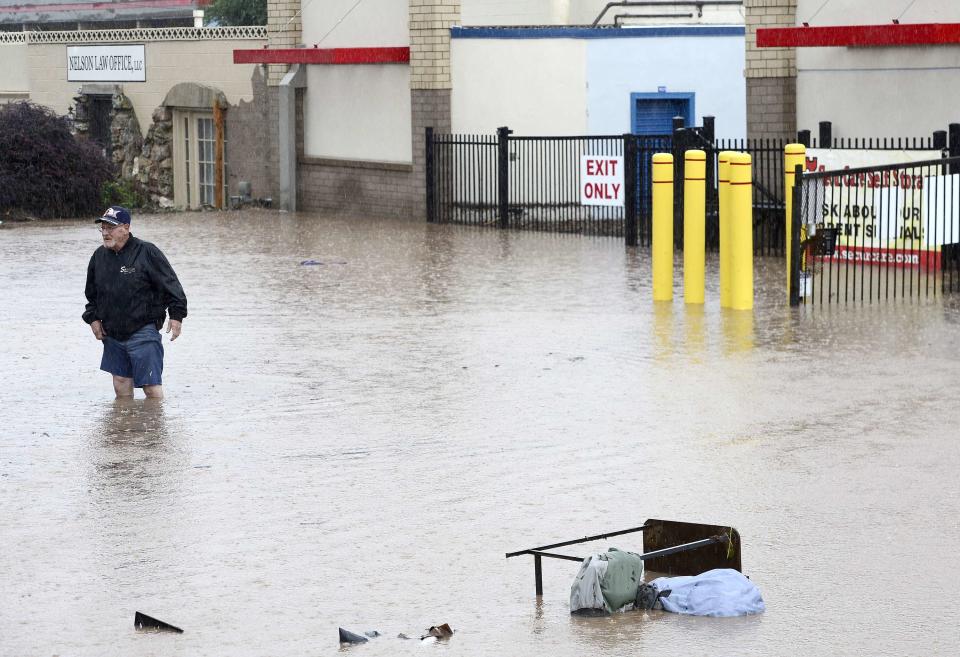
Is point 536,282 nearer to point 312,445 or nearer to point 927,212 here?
point 927,212

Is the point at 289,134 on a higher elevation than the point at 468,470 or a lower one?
higher

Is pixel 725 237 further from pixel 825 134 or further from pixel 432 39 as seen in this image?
pixel 432 39

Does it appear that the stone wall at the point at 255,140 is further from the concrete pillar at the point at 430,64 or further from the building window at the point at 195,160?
the concrete pillar at the point at 430,64

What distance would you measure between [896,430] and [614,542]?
3165 mm

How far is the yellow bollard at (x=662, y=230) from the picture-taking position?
16922 millimetres

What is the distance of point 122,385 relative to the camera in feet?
39.9

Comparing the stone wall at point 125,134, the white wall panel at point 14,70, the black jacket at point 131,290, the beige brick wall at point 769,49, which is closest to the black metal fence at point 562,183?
the beige brick wall at point 769,49

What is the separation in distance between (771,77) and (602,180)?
9.37 ft

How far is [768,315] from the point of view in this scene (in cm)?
1595

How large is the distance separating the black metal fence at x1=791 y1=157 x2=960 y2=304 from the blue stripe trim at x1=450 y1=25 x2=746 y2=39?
10.1 metres

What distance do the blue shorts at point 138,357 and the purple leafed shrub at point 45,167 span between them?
1965cm

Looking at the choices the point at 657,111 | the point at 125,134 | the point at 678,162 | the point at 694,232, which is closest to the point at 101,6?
the point at 125,134

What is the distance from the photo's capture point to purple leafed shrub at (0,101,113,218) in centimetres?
3086

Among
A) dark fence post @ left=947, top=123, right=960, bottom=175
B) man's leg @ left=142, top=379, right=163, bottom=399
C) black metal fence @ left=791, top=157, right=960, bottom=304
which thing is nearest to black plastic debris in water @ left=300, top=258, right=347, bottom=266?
black metal fence @ left=791, top=157, right=960, bottom=304
